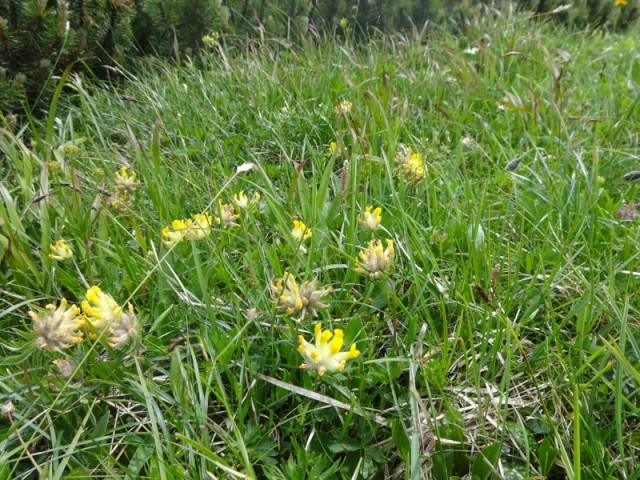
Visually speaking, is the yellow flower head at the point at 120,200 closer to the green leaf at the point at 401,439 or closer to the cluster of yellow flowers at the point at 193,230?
the cluster of yellow flowers at the point at 193,230

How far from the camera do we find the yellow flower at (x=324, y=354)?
1.00m

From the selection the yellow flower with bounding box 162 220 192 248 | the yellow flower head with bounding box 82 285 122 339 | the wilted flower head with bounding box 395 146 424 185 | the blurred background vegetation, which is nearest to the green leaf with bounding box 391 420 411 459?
the yellow flower head with bounding box 82 285 122 339

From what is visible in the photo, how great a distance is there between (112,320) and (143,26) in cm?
310

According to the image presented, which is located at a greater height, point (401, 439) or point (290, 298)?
point (290, 298)

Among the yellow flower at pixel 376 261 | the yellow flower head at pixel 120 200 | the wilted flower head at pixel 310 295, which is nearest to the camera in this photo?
the wilted flower head at pixel 310 295

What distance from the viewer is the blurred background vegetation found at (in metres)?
2.76

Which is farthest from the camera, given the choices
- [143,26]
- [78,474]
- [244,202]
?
[143,26]

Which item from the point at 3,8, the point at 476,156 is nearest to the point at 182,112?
the point at 3,8

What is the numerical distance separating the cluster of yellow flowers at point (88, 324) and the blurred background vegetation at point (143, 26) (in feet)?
3.81

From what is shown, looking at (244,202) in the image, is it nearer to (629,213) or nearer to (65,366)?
(65,366)

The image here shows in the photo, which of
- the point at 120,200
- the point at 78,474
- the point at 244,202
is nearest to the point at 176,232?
the point at 244,202

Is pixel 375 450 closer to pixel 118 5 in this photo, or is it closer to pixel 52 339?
pixel 52 339

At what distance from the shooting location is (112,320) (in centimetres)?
100

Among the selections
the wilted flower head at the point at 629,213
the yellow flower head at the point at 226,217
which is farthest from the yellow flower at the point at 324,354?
the wilted flower head at the point at 629,213
